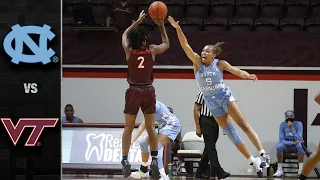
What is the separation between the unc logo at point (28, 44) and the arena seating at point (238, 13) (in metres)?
10.4

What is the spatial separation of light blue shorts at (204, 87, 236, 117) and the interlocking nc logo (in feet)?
14.2

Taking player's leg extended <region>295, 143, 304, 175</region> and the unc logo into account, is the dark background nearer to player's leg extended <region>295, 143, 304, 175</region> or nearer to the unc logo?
the unc logo

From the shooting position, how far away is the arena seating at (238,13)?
1616 cm

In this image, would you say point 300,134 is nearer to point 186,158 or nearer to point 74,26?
point 186,158

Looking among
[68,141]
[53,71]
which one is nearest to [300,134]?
[68,141]

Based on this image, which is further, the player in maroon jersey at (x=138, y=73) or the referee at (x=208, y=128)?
the referee at (x=208, y=128)

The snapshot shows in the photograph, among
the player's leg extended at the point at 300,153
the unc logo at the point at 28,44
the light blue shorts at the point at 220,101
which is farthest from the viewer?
the player's leg extended at the point at 300,153

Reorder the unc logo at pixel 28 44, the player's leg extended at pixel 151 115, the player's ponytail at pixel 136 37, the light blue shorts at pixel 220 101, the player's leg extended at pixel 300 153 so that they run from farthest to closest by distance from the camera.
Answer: the player's leg extended at pixel 300 153, the light blue shorts at pixel 220 101, the player's leg extended at pixel 151 115, the player's ponytail at pixel 136 37, the unc logo at pixel 28 44

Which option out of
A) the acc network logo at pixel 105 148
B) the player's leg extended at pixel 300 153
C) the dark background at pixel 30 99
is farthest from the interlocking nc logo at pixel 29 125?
the player's leg extended at pixel 300 153

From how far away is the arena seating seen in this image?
1616 cm

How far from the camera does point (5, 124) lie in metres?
5.78

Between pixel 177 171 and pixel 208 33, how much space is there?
3.52 metres

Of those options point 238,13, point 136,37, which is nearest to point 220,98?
point 136,37

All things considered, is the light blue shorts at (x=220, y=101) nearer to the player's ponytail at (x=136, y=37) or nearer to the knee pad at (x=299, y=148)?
the player's ponytail at (x=136, y=37)
